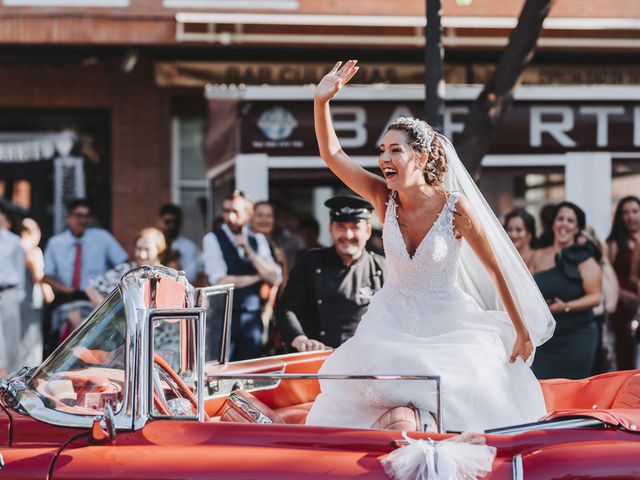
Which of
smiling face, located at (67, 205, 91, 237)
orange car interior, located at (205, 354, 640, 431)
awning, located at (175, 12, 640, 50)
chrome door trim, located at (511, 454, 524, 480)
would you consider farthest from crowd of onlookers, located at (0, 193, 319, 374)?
chrome door trim, located at (511, 454, 524, 480)

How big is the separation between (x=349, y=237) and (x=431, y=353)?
2129 mm

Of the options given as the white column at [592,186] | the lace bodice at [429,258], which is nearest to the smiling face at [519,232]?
the white column at [592,186]

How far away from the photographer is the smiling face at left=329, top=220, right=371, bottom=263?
20.3 feet

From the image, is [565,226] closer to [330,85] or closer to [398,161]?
[398,161]

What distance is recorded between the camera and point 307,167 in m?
9.58

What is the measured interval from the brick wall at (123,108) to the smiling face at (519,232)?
5329 millimetres

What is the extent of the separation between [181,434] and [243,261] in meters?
4.76

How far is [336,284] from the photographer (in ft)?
20.3

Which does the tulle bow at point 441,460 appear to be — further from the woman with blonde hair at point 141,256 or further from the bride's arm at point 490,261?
the woman with blonde hair at point 141,256

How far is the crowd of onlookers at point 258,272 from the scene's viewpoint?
305 inches

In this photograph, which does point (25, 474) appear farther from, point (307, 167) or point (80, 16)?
point (80, 16)

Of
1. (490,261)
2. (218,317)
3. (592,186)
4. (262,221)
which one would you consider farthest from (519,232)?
(490,261)

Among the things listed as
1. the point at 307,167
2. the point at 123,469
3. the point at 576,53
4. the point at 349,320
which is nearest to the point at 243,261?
the point at 307,167

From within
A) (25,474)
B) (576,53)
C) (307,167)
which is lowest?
(25,474)
